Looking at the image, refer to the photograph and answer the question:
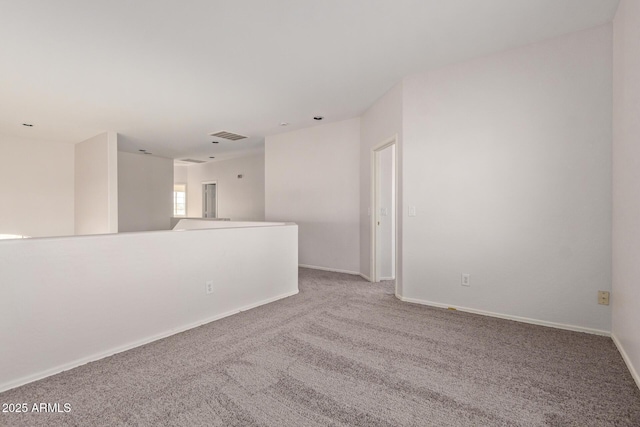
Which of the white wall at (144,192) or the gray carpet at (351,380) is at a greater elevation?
the white wall at (144,192)

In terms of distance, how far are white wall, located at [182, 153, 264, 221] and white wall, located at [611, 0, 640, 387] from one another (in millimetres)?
7019

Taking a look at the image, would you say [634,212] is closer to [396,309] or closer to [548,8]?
[548,8]

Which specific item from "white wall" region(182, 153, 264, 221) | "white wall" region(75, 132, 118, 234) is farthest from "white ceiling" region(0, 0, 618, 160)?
"white wall" region(182, 153, 264, 221)

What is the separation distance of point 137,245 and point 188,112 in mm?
3001

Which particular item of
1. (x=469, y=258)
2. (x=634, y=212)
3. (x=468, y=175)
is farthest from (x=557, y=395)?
(x=468, y=175)

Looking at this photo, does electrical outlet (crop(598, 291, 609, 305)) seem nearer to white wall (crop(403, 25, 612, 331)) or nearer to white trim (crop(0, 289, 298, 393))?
white wall (crop(403, 25, 612, 331))

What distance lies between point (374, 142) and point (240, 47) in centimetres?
222

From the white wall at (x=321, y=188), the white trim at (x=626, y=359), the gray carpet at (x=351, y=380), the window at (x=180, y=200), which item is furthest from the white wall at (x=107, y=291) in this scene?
the window at (x=180, y=200)

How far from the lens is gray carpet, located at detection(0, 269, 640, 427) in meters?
1.53

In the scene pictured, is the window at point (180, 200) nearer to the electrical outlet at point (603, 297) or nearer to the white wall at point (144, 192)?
the white wall at point (144, 192)

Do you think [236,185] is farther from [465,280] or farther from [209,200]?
A: [465,280]

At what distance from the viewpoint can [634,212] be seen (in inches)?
75.5

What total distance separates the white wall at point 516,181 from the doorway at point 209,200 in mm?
7704

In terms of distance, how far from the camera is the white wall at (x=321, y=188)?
5.06 metres
